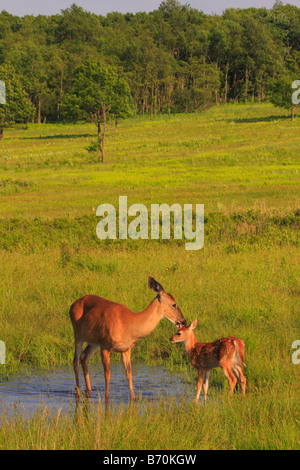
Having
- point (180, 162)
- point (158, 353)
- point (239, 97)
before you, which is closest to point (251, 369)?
point (158, 353)

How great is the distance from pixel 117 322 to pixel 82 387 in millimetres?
1809

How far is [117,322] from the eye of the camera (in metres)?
8.05

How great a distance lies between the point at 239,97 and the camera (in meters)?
160

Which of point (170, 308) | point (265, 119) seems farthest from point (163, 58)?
point (170, 308)

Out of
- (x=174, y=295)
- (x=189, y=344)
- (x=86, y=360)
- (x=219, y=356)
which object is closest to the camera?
(x=219, y=356)

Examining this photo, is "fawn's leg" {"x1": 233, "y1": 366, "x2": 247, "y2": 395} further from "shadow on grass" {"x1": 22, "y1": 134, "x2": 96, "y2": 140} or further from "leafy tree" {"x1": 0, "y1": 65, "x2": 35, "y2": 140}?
"leafy tree" {"x1": 0, "y1": 65, "x2": 35, "y2": 140}

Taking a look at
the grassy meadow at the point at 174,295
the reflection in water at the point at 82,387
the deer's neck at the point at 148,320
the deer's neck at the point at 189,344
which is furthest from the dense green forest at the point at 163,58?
the deer's neck at the point at 148,320

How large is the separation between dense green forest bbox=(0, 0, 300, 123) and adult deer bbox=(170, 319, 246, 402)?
359ft

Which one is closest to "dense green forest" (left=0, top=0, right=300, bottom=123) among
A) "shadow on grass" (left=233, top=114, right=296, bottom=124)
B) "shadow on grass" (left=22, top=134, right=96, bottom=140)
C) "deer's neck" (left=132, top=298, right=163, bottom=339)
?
"shadow on grass" (left=233, top=114, right=296, bottom=124)

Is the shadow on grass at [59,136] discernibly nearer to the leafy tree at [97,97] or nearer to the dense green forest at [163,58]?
the leafy tree at [97,97]

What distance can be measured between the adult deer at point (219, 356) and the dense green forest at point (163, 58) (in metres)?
109

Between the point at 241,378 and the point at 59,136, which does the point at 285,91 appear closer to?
the point at 59,136

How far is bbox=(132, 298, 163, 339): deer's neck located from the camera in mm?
7836
